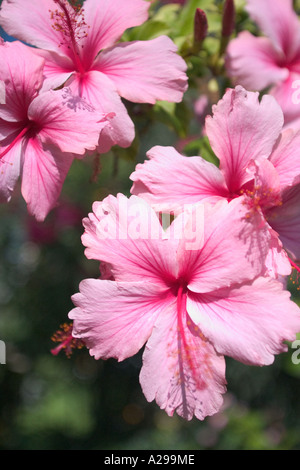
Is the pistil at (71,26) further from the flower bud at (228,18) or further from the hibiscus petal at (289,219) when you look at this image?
the hibiscus petal at (289,219)

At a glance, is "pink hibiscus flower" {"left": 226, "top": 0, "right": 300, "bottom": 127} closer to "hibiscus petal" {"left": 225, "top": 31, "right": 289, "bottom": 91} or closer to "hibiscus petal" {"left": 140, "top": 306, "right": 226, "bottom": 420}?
"hibiscus petal" {"left": 225, "top": 31, "right": 289, "bottom": 91}

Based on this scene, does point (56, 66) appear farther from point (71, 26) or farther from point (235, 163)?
point (235, 163)

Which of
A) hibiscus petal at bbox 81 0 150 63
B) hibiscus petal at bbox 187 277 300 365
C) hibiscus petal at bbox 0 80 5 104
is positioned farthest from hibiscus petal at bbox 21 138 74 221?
hibiscus petal at bbox 187 277 300 365

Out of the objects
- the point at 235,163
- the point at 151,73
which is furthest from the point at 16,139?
the point at 235,163

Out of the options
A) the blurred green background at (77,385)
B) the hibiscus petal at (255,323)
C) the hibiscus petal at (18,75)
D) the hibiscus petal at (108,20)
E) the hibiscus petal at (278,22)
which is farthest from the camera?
the blurred green background at (77,385)

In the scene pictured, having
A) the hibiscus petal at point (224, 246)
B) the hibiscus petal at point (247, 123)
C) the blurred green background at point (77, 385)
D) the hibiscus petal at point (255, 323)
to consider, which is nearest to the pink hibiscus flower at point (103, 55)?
the hibiscus petal at point (247, 123)

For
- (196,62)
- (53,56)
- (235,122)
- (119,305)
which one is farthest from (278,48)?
(119,305)

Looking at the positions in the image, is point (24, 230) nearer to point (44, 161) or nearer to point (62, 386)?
point (62, 386)
